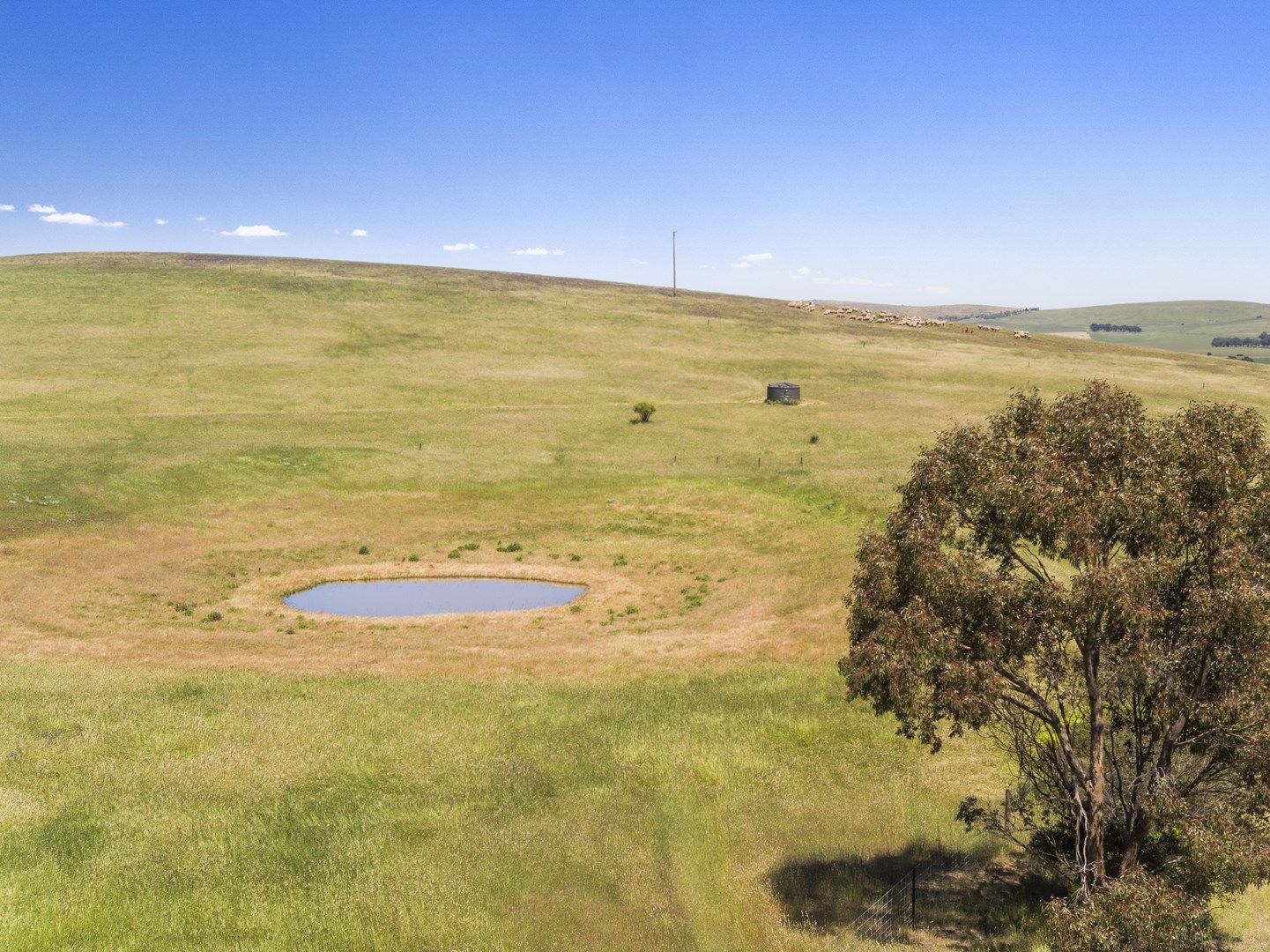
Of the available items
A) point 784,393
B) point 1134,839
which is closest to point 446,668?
point 1134,839

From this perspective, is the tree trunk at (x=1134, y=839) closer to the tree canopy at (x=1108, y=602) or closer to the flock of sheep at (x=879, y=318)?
the tree canopy at (x=1108, y=602)

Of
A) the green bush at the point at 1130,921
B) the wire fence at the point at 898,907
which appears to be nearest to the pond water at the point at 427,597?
the wire fence at the point at 898,907

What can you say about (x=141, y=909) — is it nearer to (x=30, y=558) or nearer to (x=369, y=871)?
(x=369, y=871)

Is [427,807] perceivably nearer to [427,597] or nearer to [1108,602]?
[1108,602]

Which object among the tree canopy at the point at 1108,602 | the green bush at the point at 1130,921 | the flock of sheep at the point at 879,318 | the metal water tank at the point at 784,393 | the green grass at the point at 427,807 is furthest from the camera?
the flock of sheep at the point at 879,318

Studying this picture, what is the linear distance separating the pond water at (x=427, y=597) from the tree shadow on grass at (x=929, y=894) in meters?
30.9

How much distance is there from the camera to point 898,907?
2255 centimetres

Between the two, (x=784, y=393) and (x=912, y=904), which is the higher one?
(x=784, y=393)

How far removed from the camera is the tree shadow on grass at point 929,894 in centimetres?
2169

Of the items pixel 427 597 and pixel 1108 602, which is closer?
pixel 1108 602

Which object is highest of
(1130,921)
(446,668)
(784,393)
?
(784,393)

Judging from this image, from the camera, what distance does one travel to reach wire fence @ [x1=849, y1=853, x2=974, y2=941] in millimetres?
21672

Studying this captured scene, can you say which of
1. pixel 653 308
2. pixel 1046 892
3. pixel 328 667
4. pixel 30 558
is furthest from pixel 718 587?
pixel 653 308

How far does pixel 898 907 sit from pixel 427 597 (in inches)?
1491
